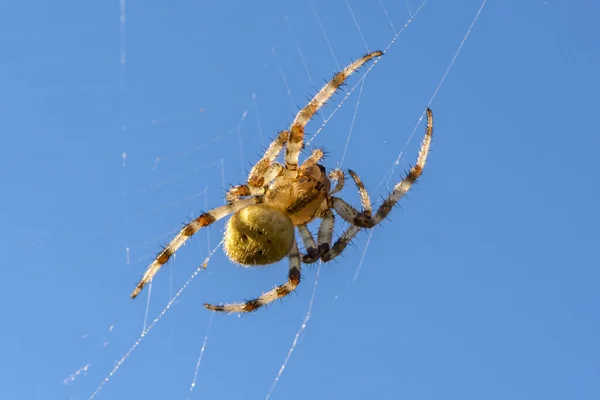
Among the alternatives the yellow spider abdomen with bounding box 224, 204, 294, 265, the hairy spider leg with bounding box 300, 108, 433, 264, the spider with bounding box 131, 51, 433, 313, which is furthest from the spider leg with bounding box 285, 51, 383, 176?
the hairy spider leg with bounding box 300, 108, 433, 264

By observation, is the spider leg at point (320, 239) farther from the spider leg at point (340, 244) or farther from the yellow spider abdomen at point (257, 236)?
the yellow spider abdomen at point (257, 236)

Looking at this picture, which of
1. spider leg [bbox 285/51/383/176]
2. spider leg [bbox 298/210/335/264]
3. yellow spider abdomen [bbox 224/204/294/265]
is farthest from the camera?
spider leg [bbox 298/210/335/264]

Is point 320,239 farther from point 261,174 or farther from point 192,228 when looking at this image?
point 192,228

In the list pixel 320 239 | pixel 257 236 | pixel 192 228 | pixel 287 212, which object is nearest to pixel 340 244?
pixel 320 239

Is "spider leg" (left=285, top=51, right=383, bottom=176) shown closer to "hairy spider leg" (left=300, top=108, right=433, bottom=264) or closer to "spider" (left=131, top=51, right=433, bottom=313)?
"spider" (left=131, top=51, right=433, bottom=313)


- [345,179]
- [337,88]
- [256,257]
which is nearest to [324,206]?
[345,179]

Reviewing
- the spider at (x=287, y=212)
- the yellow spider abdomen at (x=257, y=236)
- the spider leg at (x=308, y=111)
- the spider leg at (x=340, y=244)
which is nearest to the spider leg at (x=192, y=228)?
the spider at (x=287, y=212)
